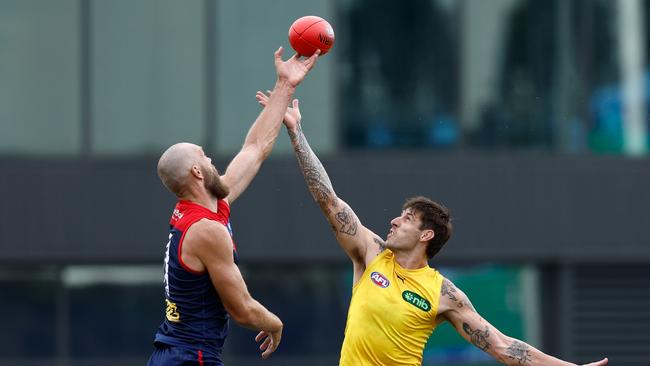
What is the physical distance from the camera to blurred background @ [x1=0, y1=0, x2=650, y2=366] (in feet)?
52.8

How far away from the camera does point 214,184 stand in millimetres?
7199

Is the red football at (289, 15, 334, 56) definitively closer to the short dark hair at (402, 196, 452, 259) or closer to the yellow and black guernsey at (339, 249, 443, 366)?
the short dark hair at (402, 196, 452, 259)

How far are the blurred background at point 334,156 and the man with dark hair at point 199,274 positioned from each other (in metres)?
8.66

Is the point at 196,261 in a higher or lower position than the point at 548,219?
lower

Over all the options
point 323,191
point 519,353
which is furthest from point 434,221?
point 519,353

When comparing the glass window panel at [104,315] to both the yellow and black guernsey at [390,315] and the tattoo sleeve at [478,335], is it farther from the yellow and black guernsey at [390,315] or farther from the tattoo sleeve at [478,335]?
the tattoo sleeve at [478,335]

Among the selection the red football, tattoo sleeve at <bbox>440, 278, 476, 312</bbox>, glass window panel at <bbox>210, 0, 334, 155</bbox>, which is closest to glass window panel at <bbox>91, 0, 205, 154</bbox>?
glass window panel at <bbox>210, 0, 334, 155</bbox>

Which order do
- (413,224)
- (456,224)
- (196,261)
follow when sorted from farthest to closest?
(456,224) → (413,224) → (196,261)

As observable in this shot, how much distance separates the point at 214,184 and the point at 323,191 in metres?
1.29

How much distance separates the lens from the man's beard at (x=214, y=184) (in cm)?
717

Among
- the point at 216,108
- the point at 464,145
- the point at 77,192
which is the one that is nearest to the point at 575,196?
the point at 464,145

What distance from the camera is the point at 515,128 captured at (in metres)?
16.5

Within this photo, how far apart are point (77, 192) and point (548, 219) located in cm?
570

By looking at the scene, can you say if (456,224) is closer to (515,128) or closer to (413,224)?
(515,128)
